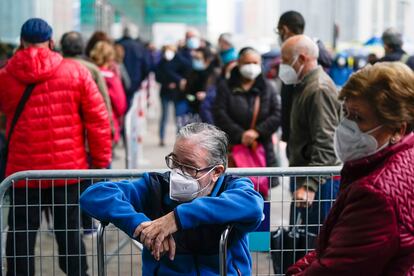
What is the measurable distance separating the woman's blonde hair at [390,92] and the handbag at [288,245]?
1928 millimetres

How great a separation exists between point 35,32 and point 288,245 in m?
2.18

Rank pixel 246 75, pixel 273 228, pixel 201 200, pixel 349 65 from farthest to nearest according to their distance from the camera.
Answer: pixel 349 65
pixel 246 75
pixel 273 228
pixel 201 200

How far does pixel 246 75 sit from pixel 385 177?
4768 millimetres

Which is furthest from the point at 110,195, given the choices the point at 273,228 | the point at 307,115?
the point at 307,115

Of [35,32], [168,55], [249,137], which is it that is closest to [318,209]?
[35,32]

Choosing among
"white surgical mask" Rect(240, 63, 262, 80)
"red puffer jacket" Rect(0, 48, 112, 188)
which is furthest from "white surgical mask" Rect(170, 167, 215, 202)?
"white surgical mask" Rect(240, 63, 262, 80)

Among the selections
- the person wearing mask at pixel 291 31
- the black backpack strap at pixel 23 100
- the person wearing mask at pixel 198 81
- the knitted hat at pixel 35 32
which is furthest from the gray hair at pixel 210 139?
the person wearing mask at pixel 198 81

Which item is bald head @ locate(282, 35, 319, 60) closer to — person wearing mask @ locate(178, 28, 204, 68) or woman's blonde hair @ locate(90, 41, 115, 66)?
woman's blonde hair @ locate(90, 41, 115, 66)

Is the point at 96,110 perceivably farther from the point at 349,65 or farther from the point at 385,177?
the point at 349,65

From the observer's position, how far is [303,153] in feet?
18.2

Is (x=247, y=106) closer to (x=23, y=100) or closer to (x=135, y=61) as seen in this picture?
(x=23, y=100)

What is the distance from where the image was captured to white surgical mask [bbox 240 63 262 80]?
741cm

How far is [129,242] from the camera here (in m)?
6.46

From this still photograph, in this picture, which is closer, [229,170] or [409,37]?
[229,170]
